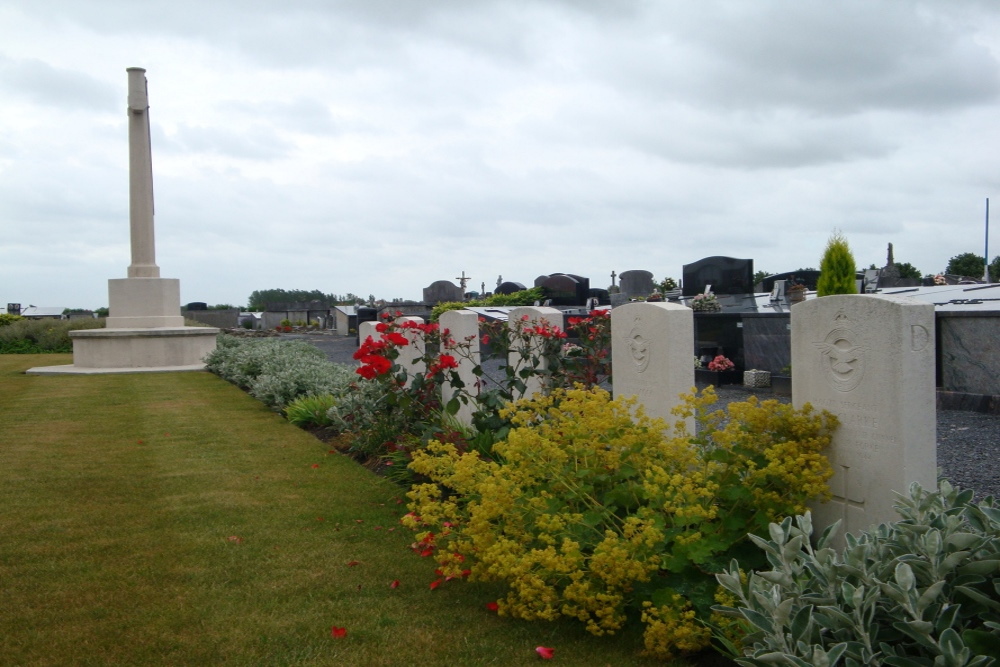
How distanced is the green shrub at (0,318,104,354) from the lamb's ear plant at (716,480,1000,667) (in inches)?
905

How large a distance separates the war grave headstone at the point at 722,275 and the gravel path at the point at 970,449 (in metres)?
5.68

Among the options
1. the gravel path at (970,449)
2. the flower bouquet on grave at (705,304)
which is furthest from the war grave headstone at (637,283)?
the gravel path at (970,449)

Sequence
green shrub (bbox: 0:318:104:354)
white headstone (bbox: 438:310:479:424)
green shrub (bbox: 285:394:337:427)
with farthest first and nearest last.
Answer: green shrub (bbox: 0:318:104:354) < green shrub (bbox: 285:394:337:427) < white headstone (bbox: 438:310:479:424)

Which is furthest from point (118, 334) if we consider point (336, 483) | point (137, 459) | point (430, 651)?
point (430, 651)

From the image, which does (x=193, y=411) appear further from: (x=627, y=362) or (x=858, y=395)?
(x=858, y=395)

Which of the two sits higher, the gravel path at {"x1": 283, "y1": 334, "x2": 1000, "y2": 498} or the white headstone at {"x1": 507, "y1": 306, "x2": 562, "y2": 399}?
the white headstone at {"x1": 507, "y1": 306, "x2": 562, "y2": 399}

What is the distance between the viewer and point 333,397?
976 centimetres

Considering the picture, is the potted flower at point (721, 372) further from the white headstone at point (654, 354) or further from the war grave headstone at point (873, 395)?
the war grave headstone at point (873, 395)

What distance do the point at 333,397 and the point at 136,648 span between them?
6314mm

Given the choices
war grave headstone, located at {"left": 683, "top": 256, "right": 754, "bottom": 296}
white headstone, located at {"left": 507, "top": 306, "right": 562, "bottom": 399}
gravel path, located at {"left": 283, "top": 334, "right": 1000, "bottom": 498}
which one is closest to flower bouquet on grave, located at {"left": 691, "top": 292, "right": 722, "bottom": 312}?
war grave headstone, located at {"left": 683, "top": 256, "right": 754, "bottom": 296}

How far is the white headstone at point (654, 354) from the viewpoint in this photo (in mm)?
4988

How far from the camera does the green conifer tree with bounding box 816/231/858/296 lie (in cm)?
1112

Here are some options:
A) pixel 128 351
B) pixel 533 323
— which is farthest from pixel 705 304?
pixel 128 351

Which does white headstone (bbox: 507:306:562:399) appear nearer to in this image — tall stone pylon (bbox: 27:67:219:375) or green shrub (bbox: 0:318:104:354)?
tall stone pylon (bbox: 27:67:219:375)
